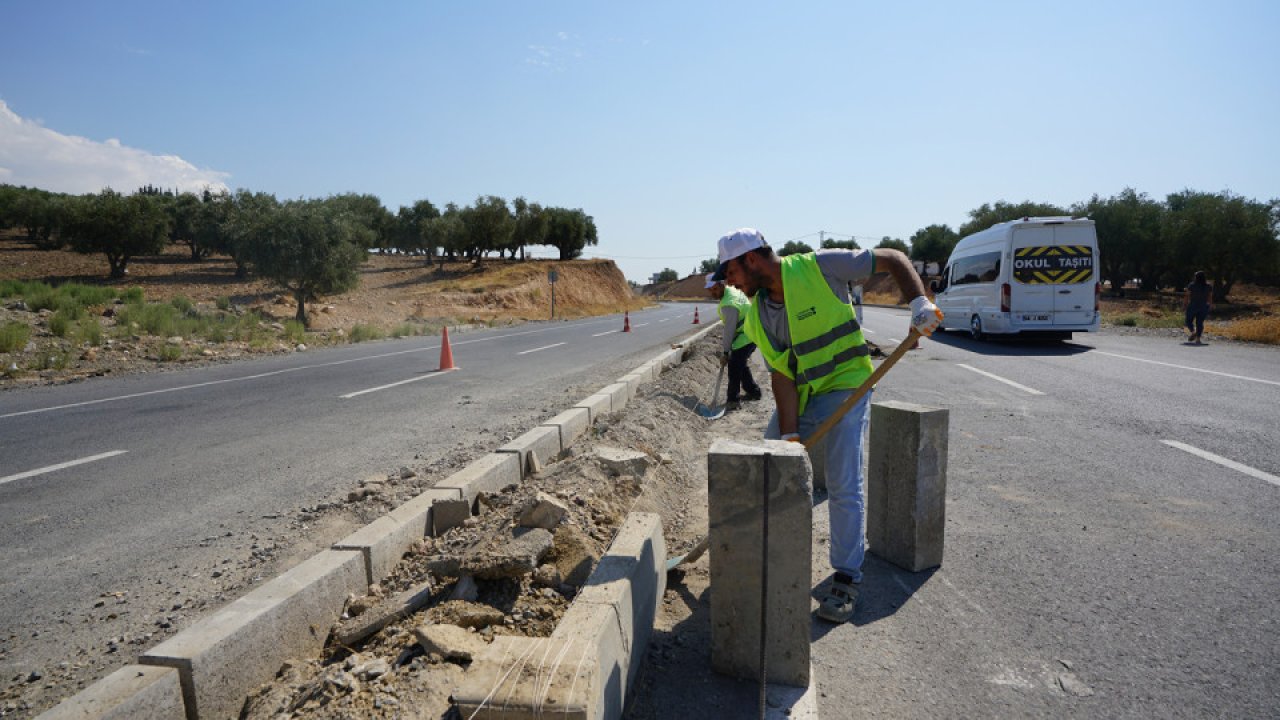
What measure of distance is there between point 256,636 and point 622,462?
8.05 feet

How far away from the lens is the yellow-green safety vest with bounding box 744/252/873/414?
3.08 metres

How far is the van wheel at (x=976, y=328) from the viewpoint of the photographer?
16.4 meters

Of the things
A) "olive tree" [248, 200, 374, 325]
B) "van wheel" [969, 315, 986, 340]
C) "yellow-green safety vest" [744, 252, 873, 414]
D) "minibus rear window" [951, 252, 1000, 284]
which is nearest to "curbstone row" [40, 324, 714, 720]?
"yellow-green safety vest" [744, 252, 873, 414]

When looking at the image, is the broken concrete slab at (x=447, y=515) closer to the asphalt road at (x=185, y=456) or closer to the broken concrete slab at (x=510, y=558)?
the asphalt road at (x=185, y=456)

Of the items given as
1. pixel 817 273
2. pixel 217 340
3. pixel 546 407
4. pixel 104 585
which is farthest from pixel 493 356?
pixel 817 273

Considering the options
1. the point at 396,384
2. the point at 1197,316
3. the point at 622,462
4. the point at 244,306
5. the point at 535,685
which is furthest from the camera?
the point at 244,306

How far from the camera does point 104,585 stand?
3.34 metres

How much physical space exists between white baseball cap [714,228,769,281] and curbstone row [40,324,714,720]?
138 centimetres

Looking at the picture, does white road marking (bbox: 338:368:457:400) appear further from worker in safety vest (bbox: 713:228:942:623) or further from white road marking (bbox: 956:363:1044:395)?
white road marking (bbox: 956:363:1044:395)

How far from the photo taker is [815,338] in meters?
3.15

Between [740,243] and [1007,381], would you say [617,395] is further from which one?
[1007,381]

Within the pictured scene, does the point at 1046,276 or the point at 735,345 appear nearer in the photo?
the point at 735,345

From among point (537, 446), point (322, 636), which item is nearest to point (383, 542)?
point (322, 636)

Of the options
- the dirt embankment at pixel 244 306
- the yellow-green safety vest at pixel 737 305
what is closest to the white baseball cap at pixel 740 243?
the yellow-green safety vest at pixel 737 305
